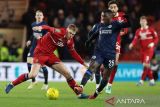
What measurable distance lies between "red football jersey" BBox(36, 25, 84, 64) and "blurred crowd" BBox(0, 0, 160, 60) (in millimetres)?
9504

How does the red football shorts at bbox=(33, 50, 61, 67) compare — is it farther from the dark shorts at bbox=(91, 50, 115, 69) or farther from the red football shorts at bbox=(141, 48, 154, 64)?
the red football shorts at bbox=(141, 48, 154, 64)

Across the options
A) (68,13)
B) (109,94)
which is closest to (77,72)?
(68,13)

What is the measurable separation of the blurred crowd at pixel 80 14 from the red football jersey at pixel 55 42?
374 inches

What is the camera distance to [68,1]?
25047 mm

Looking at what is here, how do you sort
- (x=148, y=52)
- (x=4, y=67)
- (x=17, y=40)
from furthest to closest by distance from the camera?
(x=17, y=40), (x=4, y=67), (x=148, y=52)

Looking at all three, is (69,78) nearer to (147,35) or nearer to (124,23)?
(124,23)

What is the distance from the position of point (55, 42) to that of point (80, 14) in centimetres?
1048

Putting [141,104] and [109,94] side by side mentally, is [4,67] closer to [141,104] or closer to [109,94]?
[109,94]

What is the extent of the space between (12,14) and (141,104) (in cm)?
1494

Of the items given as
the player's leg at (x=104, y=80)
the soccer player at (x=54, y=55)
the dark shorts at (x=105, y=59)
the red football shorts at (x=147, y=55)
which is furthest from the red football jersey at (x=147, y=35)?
the player's leg at (x=104, y=80)

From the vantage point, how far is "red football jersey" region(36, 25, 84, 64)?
44.5 ft

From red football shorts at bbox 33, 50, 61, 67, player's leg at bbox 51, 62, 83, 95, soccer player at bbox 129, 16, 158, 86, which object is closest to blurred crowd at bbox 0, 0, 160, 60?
soccer player at bbox 129, 16, 158, 86

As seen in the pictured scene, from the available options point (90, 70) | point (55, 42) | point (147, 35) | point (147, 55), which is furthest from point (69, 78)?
point (147, 35)

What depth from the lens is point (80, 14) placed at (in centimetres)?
2425
